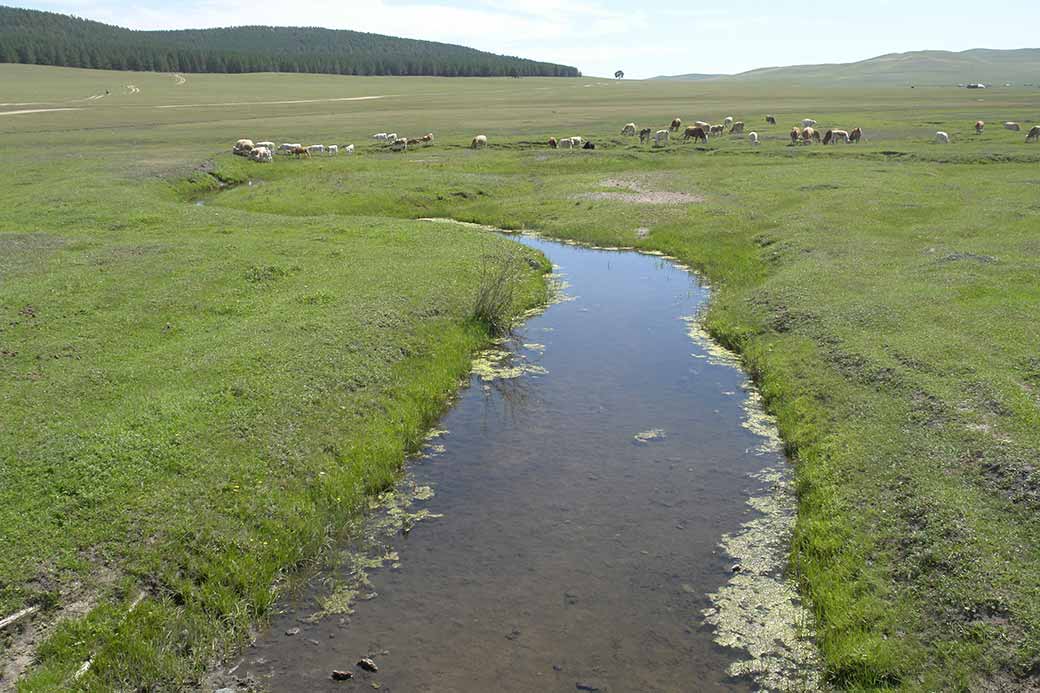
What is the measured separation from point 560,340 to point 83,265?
53.0 feet

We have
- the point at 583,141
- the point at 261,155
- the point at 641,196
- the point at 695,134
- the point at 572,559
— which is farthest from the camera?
the point at 695,134

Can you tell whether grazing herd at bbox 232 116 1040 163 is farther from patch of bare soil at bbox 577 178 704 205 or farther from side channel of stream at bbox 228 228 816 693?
side channel of stream at bbox 228 228 816 693

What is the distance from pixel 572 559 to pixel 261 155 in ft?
173

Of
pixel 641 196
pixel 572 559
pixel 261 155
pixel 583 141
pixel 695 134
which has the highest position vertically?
pixel 695 134

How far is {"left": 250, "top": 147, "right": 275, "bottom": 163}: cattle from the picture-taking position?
189 feet

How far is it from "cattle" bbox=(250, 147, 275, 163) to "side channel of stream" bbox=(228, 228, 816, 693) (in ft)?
144

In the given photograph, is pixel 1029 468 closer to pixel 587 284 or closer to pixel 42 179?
pixel 587 284

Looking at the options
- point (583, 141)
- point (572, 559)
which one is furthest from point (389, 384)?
point (583, 141)

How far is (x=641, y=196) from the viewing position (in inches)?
1722

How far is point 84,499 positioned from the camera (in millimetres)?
11883

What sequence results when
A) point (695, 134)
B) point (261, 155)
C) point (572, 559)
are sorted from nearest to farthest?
point (572, 559) < point (261, 155) < point (695, 134)

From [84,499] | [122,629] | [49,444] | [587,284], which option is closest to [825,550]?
[122,629]

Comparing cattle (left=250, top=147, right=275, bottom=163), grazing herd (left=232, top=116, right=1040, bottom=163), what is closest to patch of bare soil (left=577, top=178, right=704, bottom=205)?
grazing herd (left=232, top=116, right=1040, bottom=163)

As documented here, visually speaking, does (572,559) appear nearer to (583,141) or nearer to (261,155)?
(261,155)
